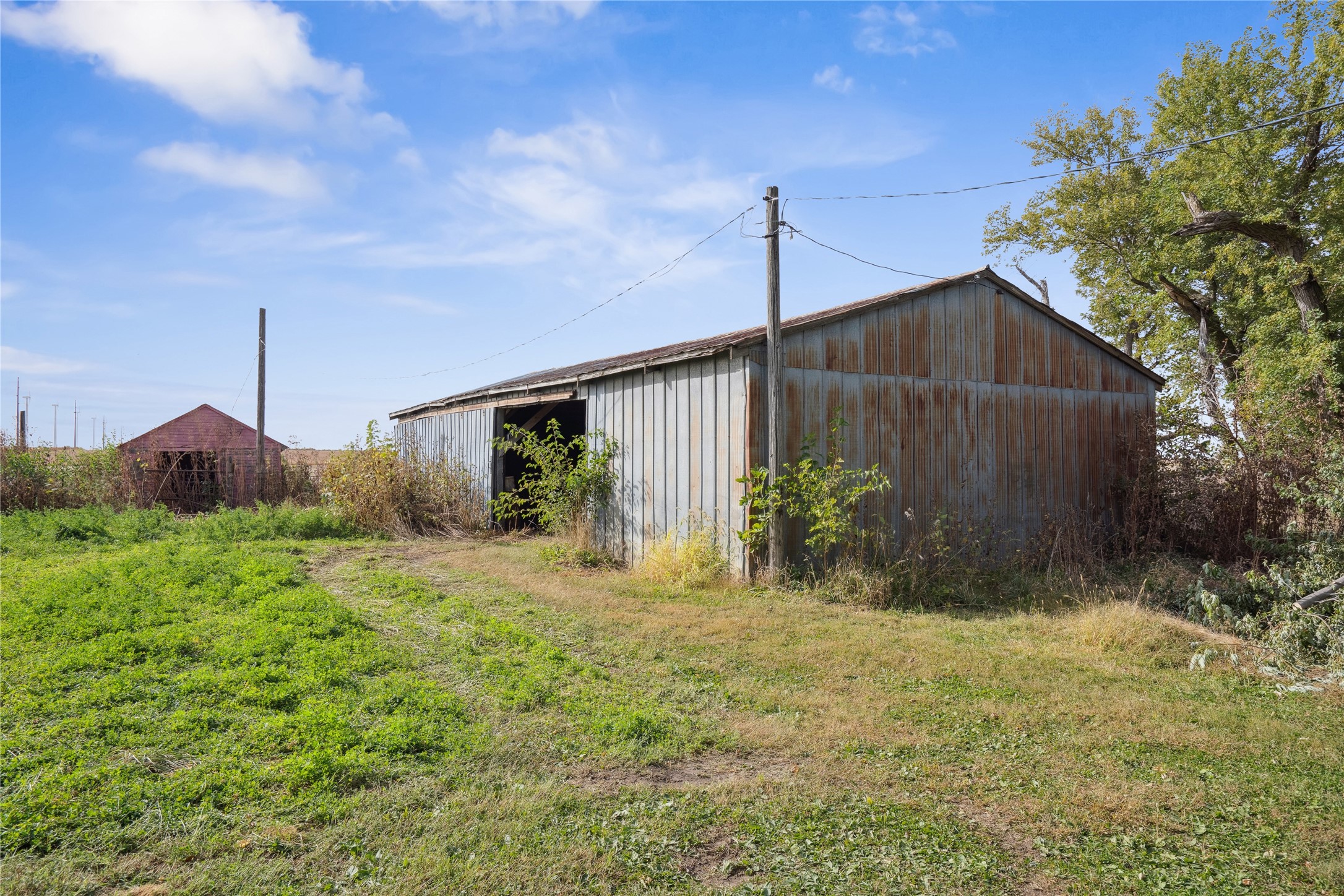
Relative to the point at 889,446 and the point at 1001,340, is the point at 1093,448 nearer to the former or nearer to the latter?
the point at 1001,340

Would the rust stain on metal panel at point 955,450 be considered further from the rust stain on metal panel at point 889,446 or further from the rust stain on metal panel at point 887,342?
the rust stain on metal panel at point 887,342

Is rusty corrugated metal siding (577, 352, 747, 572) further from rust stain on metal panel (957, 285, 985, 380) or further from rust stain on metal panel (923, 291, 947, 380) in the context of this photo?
rust stain on metal panel (957, 285, 985, 380)

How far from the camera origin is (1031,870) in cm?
315

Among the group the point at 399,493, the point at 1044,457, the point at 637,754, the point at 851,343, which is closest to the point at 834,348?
the point at 851,343

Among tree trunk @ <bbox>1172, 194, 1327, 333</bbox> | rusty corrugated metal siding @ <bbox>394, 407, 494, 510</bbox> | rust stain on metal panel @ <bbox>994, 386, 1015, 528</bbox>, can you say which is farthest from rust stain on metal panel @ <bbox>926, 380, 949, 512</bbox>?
rusty corrugated metal siding @ <bbox>394, 407, 494, 510</bbox>

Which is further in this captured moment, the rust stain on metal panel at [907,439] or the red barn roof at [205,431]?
the red barn roof at [205,431]

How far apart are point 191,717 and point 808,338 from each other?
7.19 meters

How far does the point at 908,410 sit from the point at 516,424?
24.4 feet

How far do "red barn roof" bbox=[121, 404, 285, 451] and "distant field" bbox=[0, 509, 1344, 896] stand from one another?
59.7ft

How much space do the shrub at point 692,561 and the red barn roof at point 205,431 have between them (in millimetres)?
18612

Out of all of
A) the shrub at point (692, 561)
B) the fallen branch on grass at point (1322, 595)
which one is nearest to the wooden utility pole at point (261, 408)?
the shrub at point (692, 561)

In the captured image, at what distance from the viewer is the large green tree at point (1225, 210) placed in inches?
632

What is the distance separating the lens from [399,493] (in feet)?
47.2

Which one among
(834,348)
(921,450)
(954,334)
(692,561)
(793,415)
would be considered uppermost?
(954,334)
